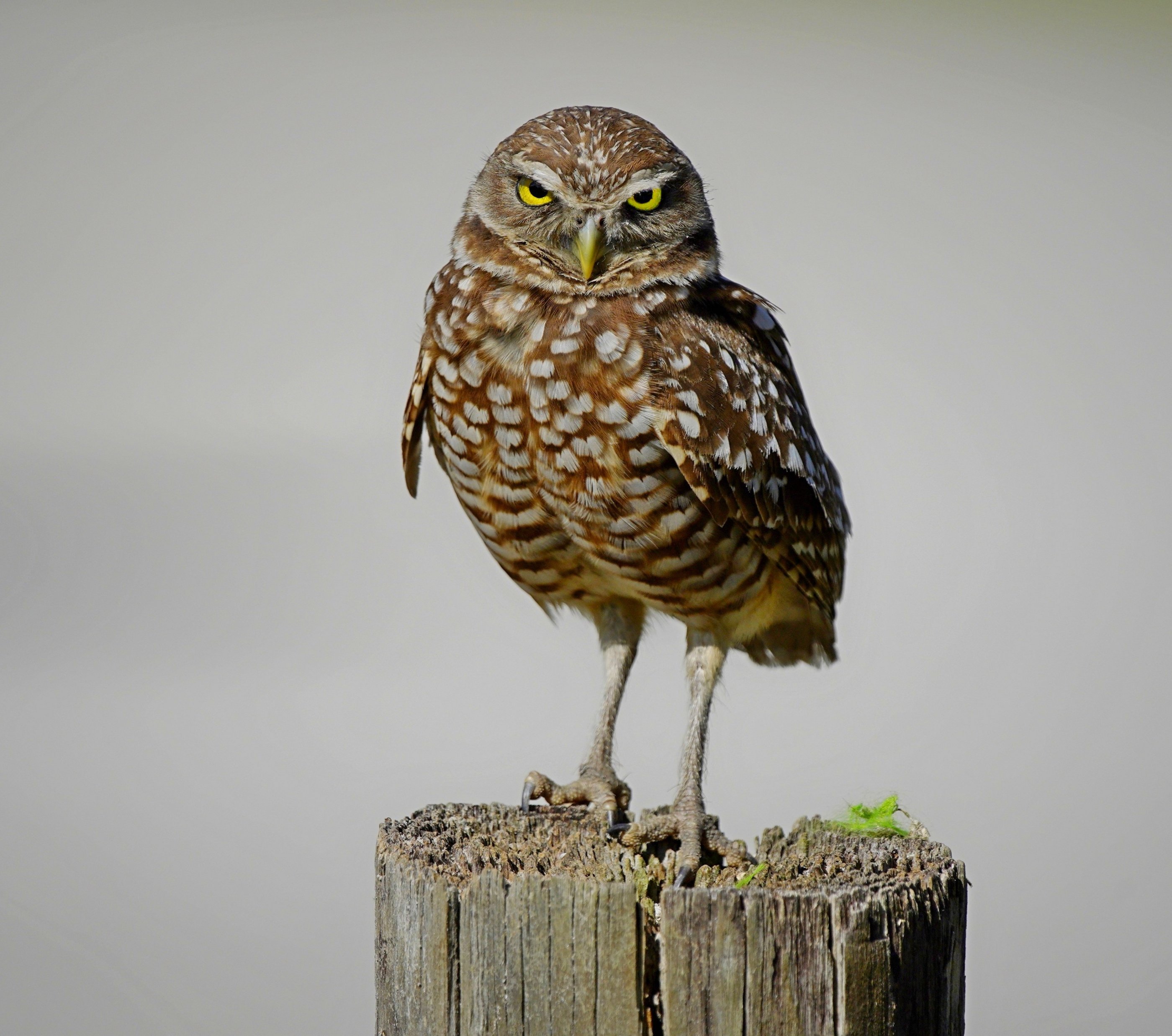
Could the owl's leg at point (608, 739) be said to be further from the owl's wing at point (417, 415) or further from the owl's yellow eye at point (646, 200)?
the owl's yellow eye at point (646, 200)

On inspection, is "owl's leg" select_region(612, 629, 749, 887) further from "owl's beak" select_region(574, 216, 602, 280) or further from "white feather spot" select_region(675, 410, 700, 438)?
"owl's beak" select_region(574, 216, 602, 280)

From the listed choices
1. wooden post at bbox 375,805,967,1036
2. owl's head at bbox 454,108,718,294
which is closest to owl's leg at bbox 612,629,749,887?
wooden post at bbox 375,805,967,1036

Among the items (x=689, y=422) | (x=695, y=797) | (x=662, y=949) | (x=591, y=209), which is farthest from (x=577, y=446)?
(x=662, y=949)

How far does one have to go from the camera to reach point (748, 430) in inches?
121

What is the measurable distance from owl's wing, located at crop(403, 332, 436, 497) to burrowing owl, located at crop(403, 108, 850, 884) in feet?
0.03

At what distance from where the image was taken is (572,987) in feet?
6.98

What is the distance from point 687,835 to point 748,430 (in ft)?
3.41

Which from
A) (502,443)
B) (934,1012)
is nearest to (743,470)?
(502,443)

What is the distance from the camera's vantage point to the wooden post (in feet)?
6.73

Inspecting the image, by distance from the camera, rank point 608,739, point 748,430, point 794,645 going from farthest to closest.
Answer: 1. point 794,645
2. point 608,739
3. point 748,430

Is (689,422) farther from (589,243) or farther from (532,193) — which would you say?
(532,193)

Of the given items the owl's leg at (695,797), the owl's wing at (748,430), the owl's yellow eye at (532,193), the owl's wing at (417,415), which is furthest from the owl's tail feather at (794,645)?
the owl's yellow eye at (532,193)

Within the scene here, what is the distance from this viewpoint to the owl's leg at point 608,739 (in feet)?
11.1

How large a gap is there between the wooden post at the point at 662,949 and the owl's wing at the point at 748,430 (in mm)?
1004
